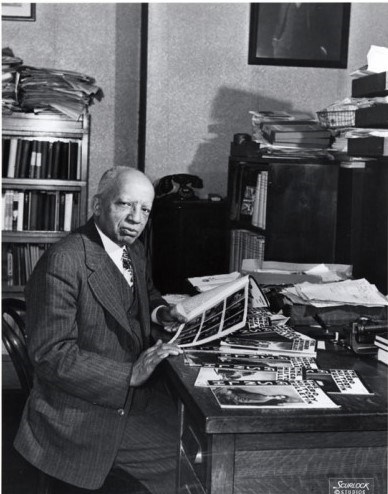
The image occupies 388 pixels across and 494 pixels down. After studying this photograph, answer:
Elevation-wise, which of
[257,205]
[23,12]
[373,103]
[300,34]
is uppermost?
[23,12]

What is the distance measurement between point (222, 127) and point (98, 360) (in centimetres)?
265

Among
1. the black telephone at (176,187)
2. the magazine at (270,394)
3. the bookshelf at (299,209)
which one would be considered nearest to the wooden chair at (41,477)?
the magazine at (270,394)

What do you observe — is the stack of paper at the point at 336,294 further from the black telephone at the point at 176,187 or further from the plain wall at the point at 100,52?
the plain wall at the point at 100,52

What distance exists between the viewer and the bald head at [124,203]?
6.91 feet

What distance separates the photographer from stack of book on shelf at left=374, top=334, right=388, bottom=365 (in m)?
1.93

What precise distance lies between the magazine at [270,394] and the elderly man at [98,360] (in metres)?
0.28

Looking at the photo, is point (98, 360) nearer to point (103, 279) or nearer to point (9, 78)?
point (103, 279)

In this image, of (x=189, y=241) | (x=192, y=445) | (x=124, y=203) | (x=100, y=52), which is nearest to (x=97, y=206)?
(x=124, y=203)

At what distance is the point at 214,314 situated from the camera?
207 cm

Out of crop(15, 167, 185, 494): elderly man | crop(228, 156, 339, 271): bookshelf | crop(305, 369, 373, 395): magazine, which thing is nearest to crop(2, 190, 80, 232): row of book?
crop(228, 156, 339, 271): bookshelf

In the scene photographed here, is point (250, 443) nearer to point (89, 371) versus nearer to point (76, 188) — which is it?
point (89, 371)

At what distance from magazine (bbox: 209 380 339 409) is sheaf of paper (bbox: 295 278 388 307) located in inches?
25.6

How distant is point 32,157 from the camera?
421cm

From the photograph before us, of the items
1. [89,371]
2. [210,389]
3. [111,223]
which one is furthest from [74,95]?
[210,389]
